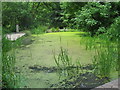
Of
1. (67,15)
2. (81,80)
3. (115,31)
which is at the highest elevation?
(67,15)

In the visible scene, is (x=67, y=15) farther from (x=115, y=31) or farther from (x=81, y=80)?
(x=81, y=80)

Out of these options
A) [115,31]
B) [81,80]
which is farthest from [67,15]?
[81,80]

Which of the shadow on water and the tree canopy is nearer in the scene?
the shadow on water

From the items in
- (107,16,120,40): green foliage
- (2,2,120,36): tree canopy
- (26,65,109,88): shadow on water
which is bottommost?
(26,65,109,88): shadow on water

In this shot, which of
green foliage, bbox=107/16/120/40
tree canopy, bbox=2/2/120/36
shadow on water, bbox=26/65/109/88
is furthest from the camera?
tree canopy, bbox=2/2/120/36

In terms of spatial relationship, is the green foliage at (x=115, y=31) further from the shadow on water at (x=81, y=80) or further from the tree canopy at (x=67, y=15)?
the shadow on water at (x=81, y=80)

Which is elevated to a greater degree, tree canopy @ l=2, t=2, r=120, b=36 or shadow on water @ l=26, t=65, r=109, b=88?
tree canopy @ l=2, t=2, r=120, b=36

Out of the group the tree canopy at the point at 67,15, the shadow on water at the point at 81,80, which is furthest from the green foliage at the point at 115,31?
the shadow on water at the point at 81,80

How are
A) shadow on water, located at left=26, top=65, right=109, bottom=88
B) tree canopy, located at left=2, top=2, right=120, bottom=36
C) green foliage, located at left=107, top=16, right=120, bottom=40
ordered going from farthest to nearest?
tree canopy, located at left=2, top=2, right=120, bottom=36, green foliage, located at left=107, top=16, right=120, bottom=40, shadow on water, located at left=26, top=65, right=109, bottom=88

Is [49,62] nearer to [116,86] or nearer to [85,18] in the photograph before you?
[116,86]

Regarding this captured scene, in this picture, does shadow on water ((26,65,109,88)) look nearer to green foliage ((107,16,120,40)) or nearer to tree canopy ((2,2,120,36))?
green foliage ((107,16,120,40))

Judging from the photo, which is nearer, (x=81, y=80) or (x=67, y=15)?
(x=81, y=80)

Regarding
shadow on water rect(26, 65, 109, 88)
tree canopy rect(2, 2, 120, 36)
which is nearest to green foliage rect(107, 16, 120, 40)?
tree canopy rect(2, 2, 120, 36)

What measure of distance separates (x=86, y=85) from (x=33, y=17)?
8954 millimetres
